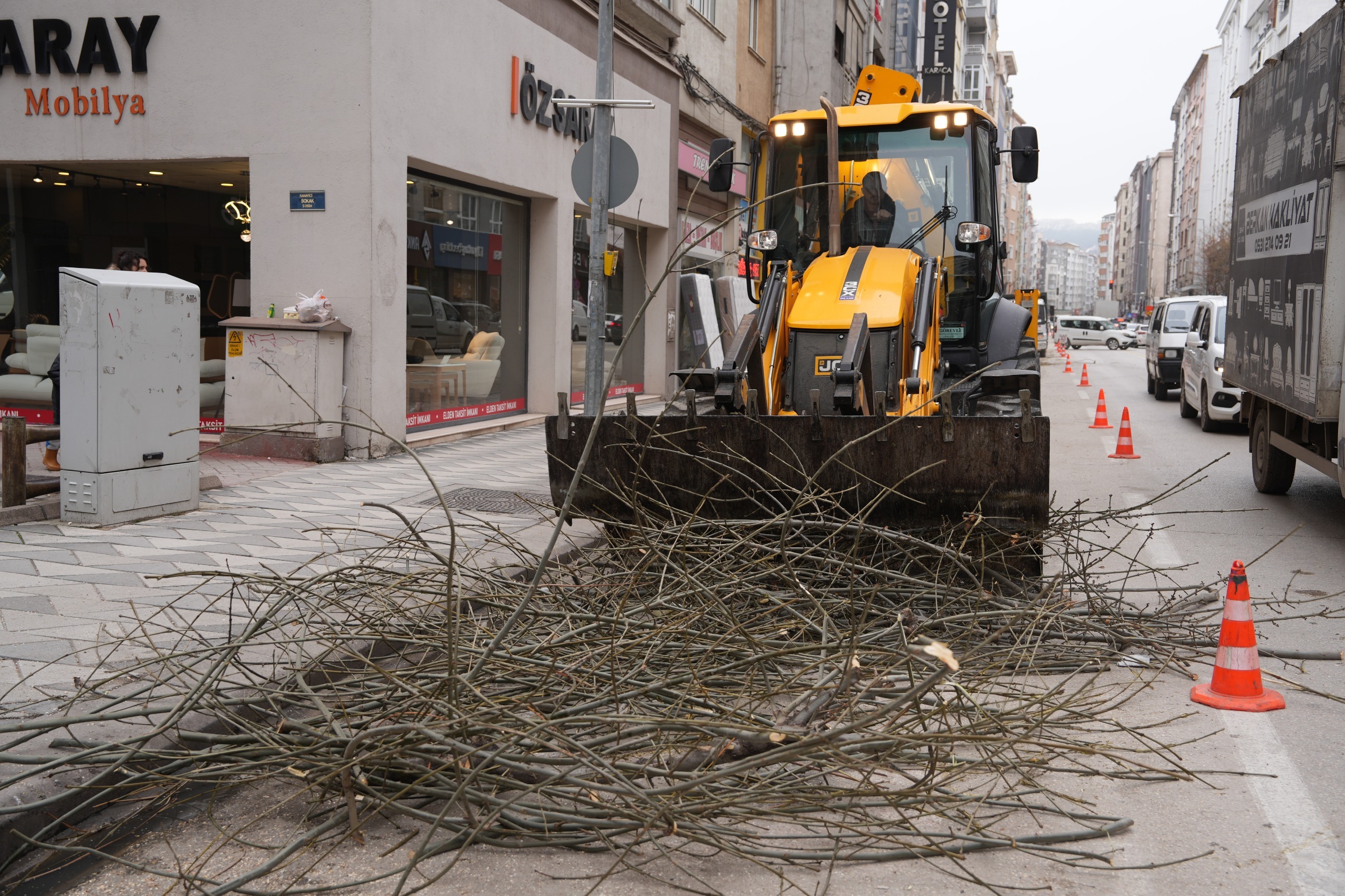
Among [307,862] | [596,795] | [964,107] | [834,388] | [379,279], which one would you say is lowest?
[307,862]

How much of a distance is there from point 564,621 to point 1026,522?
103 inches

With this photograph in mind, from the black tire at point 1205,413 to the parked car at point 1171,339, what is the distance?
5.71 m

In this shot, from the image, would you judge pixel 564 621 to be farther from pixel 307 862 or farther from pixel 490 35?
pixel 490 35

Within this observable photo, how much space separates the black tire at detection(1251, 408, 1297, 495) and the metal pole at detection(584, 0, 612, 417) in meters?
6.07

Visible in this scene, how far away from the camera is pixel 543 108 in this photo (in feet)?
48.6

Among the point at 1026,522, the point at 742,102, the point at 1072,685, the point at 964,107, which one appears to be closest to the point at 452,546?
the point at 1072,685

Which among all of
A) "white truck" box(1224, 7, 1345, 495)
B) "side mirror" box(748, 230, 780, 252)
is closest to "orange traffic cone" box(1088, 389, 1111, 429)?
"white truck" box(1224, 7, 1345, 495)

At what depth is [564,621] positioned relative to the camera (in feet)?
14.0

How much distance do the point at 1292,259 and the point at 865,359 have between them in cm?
423

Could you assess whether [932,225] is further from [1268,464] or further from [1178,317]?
[1178,317]

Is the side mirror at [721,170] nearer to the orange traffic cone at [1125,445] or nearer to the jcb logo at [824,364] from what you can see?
the jcb logo at [824,364]

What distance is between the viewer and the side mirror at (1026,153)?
756 cm

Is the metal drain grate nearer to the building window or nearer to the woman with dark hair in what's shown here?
the woman with dark hair

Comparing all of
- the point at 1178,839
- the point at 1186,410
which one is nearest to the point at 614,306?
the point at 1186,410
